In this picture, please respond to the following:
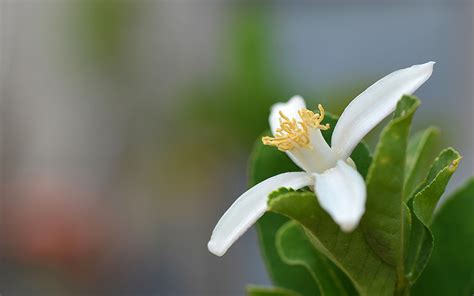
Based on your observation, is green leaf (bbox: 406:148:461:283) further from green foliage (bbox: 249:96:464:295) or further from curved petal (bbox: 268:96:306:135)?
curved petal (bbox: 268:96:306:135)

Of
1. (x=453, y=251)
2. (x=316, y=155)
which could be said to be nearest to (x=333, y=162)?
(x=316, y=155)

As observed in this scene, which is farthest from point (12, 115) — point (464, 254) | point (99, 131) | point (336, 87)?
point (464, 254)

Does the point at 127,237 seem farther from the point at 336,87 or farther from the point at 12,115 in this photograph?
the point at 336,87

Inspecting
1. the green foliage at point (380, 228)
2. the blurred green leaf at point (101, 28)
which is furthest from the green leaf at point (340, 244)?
the blurred green leaf at point (101, 28)

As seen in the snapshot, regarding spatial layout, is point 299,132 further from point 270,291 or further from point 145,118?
point 145,118

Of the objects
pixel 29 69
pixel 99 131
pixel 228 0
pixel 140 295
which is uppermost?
pixel 228 0

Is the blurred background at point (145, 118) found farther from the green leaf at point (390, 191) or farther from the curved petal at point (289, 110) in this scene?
the green leaf at point (390, 191)
